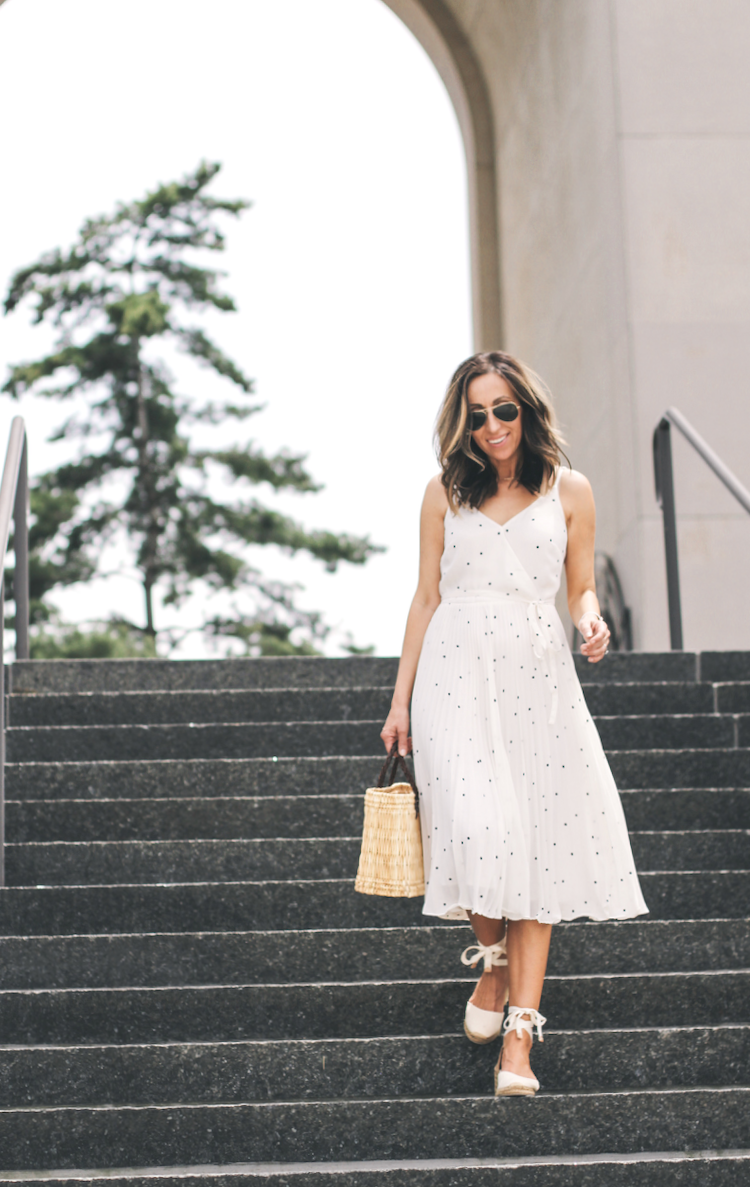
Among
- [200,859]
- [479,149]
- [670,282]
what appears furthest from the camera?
[479,149]

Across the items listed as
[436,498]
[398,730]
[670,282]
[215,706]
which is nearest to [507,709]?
[398,730]

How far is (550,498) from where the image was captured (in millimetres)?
3145

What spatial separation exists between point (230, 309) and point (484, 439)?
18955 millimetres

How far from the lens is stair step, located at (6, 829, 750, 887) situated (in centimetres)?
404

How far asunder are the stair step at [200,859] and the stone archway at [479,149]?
789cm

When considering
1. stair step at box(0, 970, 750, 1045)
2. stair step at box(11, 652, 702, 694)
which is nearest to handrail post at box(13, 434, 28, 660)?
stair step at box(11, 652, 702, 694)

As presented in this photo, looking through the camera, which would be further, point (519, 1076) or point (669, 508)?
point (669, 508)

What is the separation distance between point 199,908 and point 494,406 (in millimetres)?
1651

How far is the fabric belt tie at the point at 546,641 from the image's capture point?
3061 mm

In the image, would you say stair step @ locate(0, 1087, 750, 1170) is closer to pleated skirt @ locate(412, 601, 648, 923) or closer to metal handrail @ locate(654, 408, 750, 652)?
pleated skirt @ locate(412, 601, 648, 923)

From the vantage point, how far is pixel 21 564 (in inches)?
227

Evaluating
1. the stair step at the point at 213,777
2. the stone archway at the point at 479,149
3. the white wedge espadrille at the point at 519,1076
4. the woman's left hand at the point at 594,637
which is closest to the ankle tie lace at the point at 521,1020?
the white wedge espadrille at the point at 519,1076

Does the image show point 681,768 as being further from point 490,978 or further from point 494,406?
point 494,406

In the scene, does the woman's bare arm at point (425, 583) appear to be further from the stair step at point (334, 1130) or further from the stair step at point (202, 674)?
the stair step at point (202, 674)
